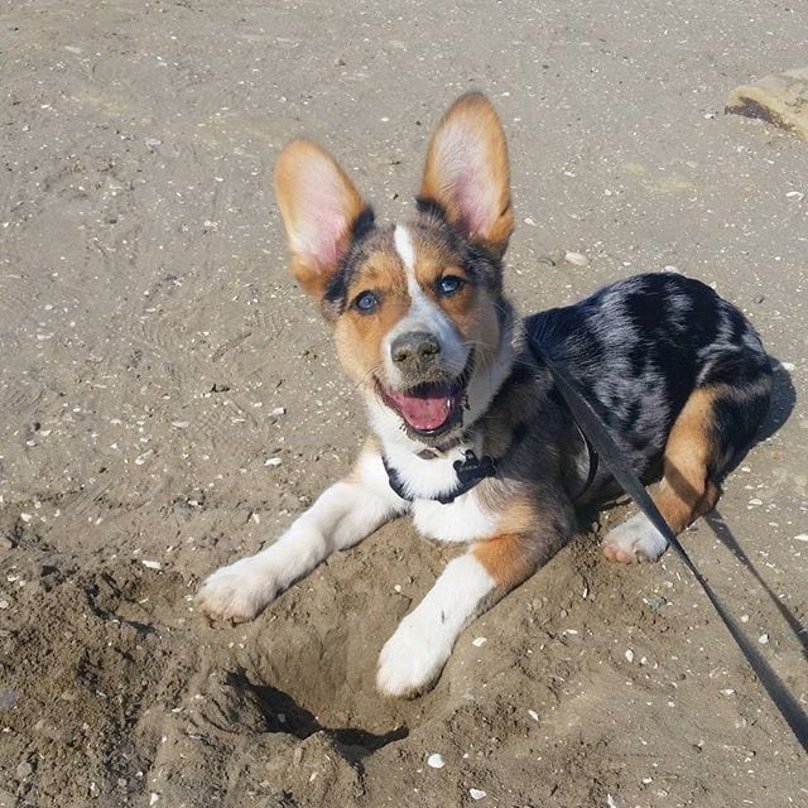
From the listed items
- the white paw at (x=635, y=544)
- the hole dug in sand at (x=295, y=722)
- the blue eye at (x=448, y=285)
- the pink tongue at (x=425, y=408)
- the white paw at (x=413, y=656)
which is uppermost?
the blue eye at (x=448, y=285)

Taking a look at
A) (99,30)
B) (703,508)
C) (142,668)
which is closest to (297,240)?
(142,668)

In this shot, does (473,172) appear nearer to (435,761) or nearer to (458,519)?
(458,519)

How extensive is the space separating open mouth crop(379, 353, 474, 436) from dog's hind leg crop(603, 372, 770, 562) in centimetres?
115

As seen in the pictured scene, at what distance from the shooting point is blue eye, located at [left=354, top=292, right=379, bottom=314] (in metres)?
4.27

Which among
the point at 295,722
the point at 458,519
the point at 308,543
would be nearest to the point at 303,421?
the point at 308,543

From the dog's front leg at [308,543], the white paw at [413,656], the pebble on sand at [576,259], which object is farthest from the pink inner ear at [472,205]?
the pebble on sand at [576,259]

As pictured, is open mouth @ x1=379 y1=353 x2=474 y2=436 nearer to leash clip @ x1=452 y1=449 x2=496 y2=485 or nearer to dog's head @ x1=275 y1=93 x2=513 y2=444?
dog's head @ x1=275 y1=93 x2=513 y2=444

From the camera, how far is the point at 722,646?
4.29m

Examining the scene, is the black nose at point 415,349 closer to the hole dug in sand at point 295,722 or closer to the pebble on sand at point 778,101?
the hole dug in sand at point 295,722

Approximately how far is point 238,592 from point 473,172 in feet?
6.56

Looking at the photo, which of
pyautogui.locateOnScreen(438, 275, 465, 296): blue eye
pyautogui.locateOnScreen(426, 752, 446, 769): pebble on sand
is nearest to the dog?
pyautogui.locateOnScreen(438, 275, 465, 296): blue eye

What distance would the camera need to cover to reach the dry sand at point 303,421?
385 centimetres

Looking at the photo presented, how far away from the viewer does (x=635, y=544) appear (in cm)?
480

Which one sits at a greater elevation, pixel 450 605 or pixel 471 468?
pixel 471 468
